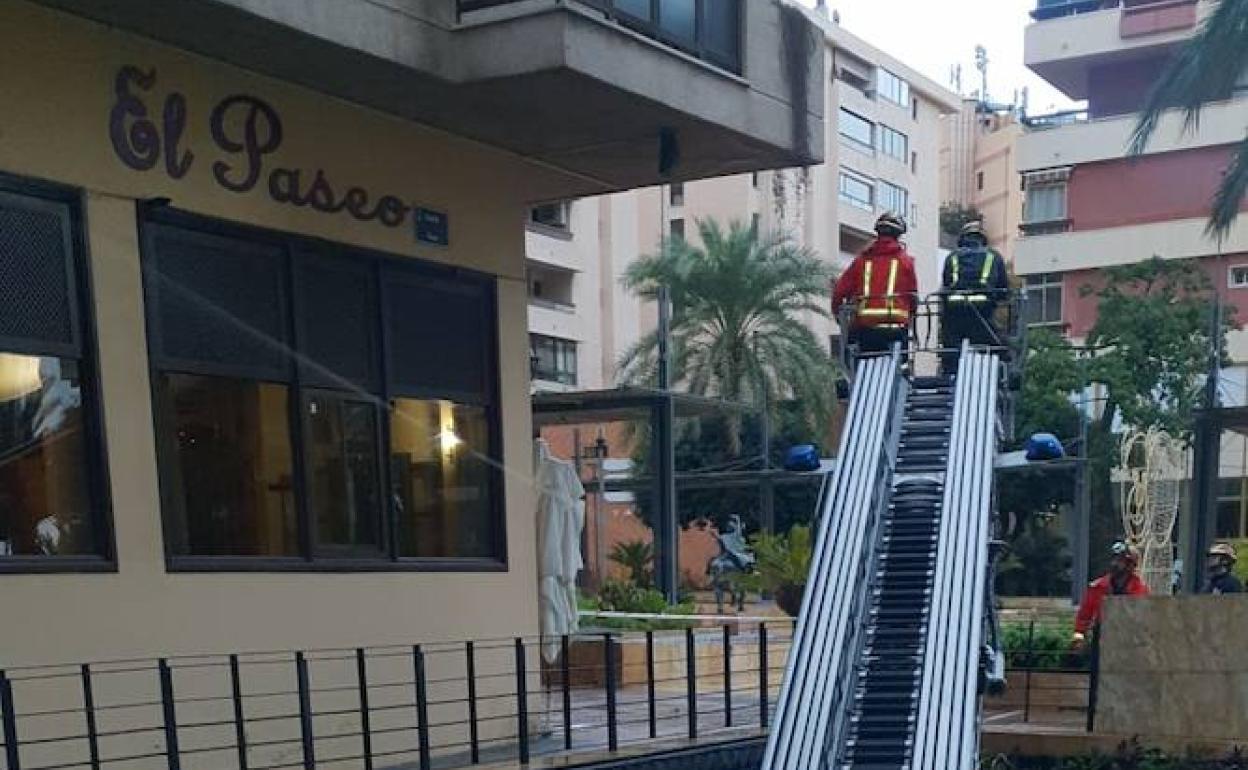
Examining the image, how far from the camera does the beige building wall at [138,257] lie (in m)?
6.82

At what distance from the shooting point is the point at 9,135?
6719 mm

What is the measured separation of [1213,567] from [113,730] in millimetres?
9243

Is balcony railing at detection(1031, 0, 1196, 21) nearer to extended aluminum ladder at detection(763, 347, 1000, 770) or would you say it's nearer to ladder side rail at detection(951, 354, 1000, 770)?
ladder side rail at detection(951, 354, 1000, 770)

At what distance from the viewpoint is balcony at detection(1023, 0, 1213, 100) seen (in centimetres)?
4200

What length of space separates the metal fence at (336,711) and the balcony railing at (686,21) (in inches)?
160

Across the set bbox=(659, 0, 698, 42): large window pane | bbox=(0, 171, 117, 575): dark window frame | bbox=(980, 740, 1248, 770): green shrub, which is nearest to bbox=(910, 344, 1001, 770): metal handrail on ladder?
bbox=(980, 740, 1248, 770): green shrub

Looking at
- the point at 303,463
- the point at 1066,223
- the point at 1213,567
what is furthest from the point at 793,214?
the point at 303,463

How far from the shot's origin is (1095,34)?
43562mm

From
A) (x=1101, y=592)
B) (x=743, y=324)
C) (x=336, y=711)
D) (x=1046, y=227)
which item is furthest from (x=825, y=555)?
(x=1046, y=227)

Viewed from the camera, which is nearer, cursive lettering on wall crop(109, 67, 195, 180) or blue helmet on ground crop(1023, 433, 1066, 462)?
cursive lettering on wall crop(109, 67, 195, 180)

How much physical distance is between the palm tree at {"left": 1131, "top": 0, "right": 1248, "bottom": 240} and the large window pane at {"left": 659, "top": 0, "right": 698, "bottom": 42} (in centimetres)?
1093

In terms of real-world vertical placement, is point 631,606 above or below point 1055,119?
below

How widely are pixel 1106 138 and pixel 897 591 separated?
36467mm

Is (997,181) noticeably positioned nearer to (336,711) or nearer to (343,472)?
(343,472)
